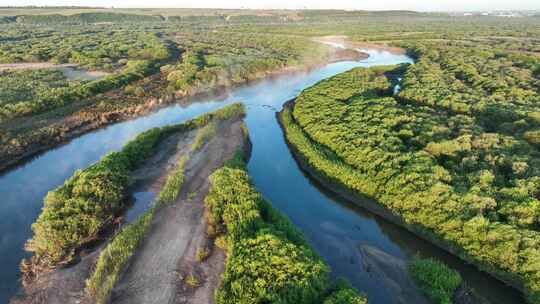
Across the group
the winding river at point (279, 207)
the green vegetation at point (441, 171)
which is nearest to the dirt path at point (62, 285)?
the winding river at point (279, 207)

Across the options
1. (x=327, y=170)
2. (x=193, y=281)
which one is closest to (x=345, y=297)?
(x=193, y=281)

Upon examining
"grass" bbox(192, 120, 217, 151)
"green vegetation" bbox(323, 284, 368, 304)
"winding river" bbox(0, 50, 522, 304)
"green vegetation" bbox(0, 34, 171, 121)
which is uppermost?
"green vegetation" bbox(0, 34, 171, 121)

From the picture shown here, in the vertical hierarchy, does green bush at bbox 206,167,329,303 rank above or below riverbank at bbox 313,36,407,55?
below

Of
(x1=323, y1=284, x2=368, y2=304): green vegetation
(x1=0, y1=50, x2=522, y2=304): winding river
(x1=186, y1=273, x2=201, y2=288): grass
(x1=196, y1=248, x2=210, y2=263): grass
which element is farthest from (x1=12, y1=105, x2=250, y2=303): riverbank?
(x1=323, y1=284, x2=368, y2=304): green vegetation

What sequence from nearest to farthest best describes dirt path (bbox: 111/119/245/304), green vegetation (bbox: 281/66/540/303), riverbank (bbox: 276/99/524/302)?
dirt path (bbox: 111/119/245/304) → green vegetation (bbox: 281/66/540/303) → riverbank (bbox: 276/99/524/302)

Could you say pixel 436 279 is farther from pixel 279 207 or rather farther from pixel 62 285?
pixel 62 285

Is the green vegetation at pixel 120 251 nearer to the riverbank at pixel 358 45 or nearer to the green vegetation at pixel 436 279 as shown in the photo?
the green vegetation at pixel 436 279

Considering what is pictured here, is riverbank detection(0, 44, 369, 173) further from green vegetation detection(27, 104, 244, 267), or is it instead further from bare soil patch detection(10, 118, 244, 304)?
bare soil patch detection(10, 118, 244, 304)
